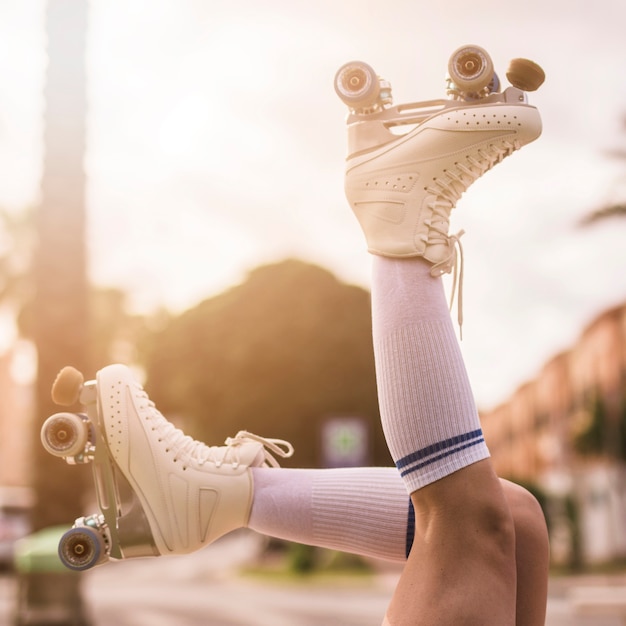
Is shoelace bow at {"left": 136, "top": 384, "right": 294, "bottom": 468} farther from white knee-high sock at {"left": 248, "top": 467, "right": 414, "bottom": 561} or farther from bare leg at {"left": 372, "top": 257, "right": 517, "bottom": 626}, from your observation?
bare leg at {"left": 372, "top": 257, "right": 517, "bottom": 626}

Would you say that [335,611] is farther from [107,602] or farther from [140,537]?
[140,537]

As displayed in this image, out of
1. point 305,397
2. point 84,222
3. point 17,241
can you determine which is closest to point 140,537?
point 84,222

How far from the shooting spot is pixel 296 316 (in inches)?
926

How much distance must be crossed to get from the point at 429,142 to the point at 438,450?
1.99 ft

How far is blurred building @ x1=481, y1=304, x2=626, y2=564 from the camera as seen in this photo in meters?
16.8

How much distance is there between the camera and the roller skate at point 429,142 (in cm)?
179

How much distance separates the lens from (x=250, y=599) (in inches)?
447

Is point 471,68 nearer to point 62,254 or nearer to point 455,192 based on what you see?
point 455,192

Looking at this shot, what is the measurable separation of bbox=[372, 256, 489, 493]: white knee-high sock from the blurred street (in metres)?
3.32

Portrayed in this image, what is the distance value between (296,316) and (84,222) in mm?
18193

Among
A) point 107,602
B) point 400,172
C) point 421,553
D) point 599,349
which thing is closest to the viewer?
point 421,553

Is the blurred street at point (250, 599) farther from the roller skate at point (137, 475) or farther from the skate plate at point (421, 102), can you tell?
the skate plate at point (421, 102)

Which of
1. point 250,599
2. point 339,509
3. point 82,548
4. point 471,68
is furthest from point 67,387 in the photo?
point 250,599

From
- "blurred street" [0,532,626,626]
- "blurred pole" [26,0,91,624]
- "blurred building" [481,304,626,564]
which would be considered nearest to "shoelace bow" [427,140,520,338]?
"blurred building" [481,304,626,564]
